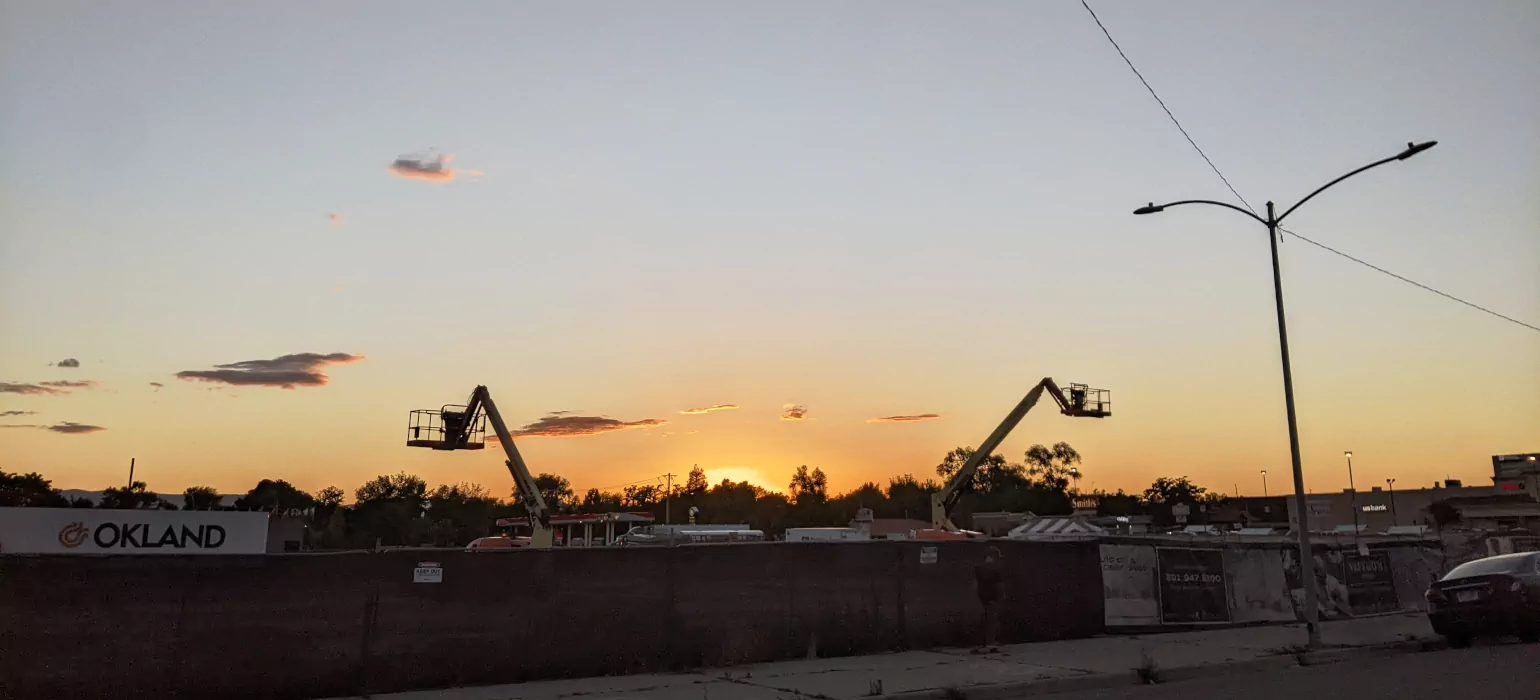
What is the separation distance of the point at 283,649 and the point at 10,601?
268 centimetres

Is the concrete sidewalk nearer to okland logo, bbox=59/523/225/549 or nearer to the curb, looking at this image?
the curb

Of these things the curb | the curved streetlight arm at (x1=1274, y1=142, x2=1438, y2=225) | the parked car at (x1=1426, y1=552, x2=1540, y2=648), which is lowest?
the curb

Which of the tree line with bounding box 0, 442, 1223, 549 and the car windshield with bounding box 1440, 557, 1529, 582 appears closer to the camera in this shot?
the car windshield with bounding box 1440, 557, 1529, 582

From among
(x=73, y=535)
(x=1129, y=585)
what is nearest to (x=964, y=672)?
(x=1129, y=585)

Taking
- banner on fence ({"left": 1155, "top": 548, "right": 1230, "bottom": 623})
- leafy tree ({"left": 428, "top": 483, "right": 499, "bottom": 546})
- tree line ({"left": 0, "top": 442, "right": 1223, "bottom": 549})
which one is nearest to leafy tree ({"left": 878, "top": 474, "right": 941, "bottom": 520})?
tree line ({"left": 0, "top": 442, "right": 1223, "bottom": 549})

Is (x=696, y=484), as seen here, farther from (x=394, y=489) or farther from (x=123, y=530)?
(x=123, y=530)

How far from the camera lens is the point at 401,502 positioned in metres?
101

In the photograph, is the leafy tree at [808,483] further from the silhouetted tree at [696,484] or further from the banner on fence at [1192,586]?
the banner on fence at [1192,586]

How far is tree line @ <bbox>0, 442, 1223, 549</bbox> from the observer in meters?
76.7

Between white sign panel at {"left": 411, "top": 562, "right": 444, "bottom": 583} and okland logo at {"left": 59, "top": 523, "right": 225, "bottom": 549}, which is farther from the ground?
okland logo at {"left": 59, "top": 523, "right": 225, "bottom": 549}

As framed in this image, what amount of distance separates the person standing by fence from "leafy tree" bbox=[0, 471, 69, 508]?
6654 centimetres

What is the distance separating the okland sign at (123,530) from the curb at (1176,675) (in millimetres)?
16446

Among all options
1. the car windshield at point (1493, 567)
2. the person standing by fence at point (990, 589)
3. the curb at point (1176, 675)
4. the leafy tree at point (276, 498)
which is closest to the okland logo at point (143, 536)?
the person standing by fence at point (990, 589)

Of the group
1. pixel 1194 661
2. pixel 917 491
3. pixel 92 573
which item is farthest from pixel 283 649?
pixel 917 491
